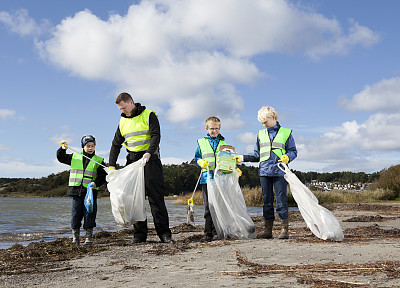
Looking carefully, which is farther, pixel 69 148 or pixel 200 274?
pixel 69 148

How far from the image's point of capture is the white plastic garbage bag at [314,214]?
15.8 feet

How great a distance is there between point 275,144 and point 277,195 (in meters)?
0.73

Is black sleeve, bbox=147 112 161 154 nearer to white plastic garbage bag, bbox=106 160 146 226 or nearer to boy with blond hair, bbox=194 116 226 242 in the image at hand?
white plastic garbage bag, bbox=106 160 146 226

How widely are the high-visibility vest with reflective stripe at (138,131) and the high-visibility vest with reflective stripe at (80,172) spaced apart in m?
0.96

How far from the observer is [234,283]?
2.67 metres

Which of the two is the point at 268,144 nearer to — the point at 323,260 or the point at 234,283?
the point at 323,260

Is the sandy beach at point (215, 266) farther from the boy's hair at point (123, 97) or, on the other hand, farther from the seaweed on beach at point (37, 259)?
the boy's hair at point (123, 97)

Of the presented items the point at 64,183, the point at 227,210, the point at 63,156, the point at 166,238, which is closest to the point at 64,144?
the point at 63,156

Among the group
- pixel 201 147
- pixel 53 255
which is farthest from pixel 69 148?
pixel 201 147

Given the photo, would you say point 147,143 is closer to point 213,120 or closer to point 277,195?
point 213,120

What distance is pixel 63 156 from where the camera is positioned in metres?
5.96

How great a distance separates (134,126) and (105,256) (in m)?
1.83

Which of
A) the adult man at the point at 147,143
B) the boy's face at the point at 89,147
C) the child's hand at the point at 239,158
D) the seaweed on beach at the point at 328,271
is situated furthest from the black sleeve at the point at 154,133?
the seaweed on beach at the point at 328,271

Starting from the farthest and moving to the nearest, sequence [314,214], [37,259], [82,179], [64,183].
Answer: [64,183]
[82,179]
[314,214]
[37,259]
